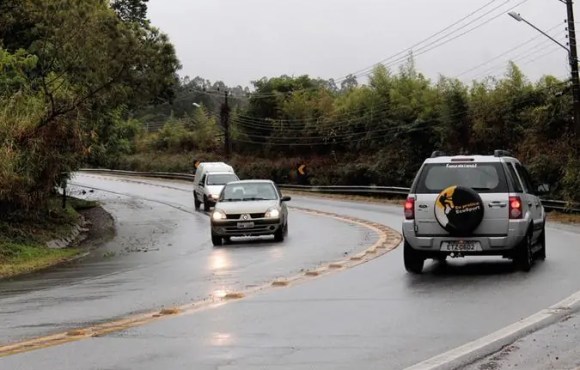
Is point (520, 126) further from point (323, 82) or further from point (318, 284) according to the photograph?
point (323, 82)

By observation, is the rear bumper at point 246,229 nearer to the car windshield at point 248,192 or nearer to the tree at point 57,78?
the car windshield at point 248,192

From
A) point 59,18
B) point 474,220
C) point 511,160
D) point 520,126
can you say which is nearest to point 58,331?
point 474,220

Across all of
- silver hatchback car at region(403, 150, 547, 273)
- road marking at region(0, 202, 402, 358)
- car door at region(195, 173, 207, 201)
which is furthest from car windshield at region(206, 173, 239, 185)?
silver hatchback car at region(403, 150, 547, 273)

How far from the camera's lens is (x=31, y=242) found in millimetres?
22109

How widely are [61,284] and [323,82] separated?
226ft

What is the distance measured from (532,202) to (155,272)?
6.92 m

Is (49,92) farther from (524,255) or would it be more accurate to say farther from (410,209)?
(524,255)

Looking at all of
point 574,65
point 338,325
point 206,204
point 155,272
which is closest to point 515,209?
point 338,325

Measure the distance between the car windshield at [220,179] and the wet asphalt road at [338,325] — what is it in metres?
24.3

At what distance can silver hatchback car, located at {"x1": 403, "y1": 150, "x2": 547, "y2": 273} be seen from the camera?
12047 millimetres

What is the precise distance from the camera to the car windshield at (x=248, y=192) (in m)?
21.5

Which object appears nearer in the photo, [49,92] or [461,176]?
[461,176]

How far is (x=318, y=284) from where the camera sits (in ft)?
38.7

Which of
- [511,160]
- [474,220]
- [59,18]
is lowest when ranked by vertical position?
[474,220]
